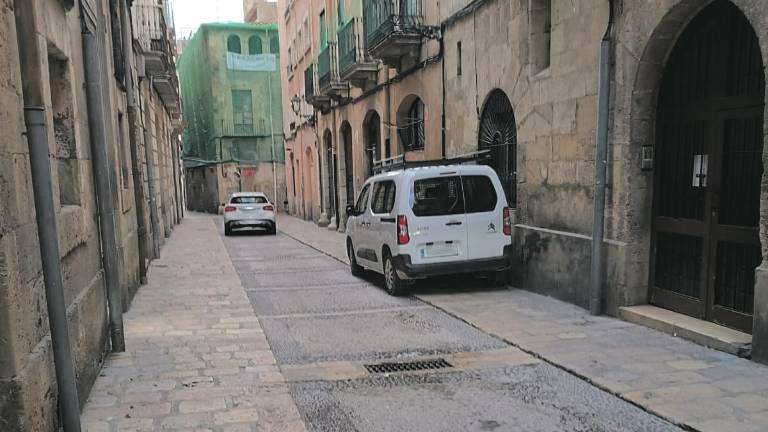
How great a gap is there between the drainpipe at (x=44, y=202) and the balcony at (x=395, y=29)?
30.2 ft

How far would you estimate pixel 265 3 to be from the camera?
43000 mm

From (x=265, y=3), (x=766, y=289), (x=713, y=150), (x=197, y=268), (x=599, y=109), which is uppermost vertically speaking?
(x=265, y=3)

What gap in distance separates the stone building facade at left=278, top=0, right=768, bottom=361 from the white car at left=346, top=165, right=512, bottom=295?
555mm

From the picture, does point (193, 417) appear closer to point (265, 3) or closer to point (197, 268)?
point (197, 268)

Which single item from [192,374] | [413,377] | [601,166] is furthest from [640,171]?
[192,374]

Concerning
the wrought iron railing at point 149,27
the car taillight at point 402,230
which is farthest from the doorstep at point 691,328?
the wrought iron railing at point 149,27

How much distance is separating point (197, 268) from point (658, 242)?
860 centimetres

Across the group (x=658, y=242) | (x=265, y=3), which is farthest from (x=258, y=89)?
(x=658, y=242)

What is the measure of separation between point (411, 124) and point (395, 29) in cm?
272

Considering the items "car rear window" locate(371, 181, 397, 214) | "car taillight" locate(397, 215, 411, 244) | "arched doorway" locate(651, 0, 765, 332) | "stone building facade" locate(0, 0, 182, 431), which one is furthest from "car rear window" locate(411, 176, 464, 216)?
"stone building facade" locate(0, 0, 182, 431)

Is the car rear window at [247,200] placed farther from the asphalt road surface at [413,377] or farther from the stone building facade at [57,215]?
the asphalt road surface at [413,377]

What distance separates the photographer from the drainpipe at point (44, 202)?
318 cm

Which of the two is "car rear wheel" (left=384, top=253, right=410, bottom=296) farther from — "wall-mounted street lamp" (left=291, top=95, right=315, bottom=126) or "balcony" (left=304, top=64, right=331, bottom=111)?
"wall-mounted street lamp" (left=291, top=95, right=315, bottom=126)

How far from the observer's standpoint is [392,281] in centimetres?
846
